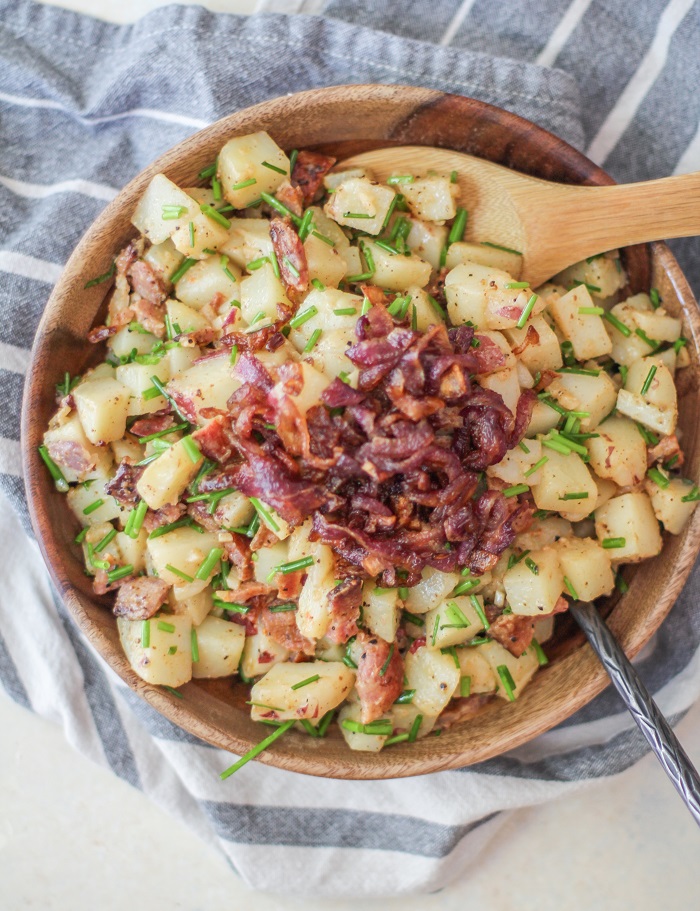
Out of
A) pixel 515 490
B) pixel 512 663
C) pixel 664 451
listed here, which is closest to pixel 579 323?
pixel 664 451

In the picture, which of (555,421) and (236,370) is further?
(555,421)

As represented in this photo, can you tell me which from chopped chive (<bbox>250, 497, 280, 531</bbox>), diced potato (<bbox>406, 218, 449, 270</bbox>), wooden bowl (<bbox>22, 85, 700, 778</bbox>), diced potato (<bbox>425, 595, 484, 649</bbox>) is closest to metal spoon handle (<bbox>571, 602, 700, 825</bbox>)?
wooden bowl (<bbox>22, 85, 700, 778</bbox>)

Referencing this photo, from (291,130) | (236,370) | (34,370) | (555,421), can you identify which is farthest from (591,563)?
(34,370)

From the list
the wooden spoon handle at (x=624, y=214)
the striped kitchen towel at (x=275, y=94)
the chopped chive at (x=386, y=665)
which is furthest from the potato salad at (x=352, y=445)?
the striped kitchen towel at (x=275, y=94)

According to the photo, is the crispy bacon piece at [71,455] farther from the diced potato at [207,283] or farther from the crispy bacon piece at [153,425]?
the diced potato at [207,283]

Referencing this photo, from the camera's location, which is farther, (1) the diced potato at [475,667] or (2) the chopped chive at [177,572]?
(1) the diced potato at [475,667]

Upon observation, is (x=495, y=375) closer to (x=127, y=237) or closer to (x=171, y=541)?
(x=171, y=541)
